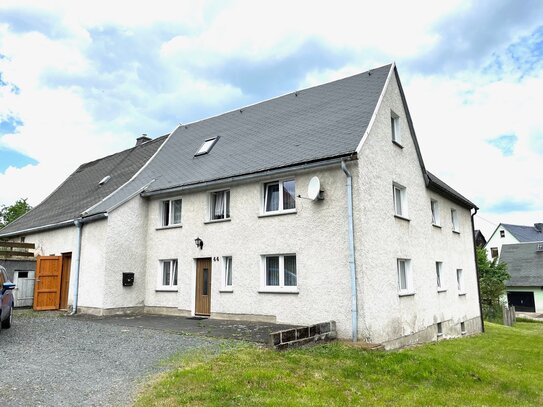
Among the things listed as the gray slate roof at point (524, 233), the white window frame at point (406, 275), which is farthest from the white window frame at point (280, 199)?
the gray slate roof at point (524, 233)

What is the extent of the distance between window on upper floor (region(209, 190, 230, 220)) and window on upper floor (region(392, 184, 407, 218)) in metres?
5.67

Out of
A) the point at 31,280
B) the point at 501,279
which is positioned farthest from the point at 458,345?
the point at 501,279

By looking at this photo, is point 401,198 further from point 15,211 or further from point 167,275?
point 15,211

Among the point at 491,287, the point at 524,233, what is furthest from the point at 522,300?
the point at 524,233

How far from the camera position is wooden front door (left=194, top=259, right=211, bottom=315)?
14.0 m

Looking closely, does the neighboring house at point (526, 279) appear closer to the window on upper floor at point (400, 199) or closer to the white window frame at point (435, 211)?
the white window frame at point (435, 211)

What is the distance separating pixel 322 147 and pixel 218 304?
614cm

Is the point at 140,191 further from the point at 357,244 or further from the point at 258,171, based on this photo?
the point at 357,244

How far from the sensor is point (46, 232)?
59.9 feet

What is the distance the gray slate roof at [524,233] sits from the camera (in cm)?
5273

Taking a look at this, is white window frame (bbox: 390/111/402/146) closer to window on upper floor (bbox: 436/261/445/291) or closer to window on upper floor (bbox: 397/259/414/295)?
window on upper floor (bbox: 397/259/414/295)

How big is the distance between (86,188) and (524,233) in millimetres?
54412

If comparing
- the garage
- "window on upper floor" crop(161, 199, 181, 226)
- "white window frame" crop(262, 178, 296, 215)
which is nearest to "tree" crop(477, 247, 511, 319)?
the garage

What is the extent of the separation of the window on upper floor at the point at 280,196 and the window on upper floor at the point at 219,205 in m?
1.72
